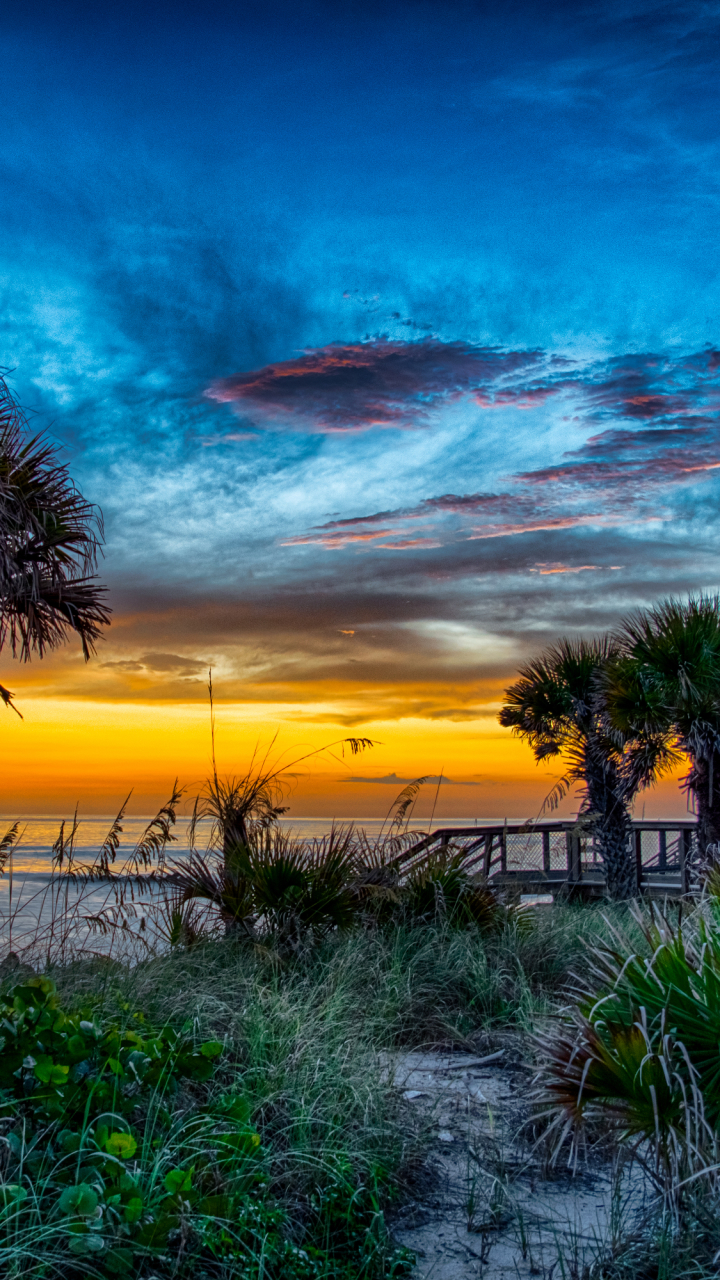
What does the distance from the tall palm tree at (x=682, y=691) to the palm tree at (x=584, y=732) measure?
2010 mm

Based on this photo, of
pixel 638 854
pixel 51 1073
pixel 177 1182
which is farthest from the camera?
pixel 638 854

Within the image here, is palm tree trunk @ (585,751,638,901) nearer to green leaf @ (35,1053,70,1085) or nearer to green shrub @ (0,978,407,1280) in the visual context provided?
green shrub @ (0,978,407,1280)

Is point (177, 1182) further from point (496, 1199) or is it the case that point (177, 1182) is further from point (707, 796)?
point (707, 796)

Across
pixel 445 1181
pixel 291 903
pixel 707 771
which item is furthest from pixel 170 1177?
pixel 707 771

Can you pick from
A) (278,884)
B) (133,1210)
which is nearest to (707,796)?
(278,884)

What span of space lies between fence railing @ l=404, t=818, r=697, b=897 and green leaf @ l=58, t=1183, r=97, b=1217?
1407 centimetres

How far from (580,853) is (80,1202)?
1982cm

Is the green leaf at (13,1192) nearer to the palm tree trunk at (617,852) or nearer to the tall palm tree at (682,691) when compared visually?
the tall palm tree at (682,691)

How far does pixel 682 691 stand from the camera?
1420cm

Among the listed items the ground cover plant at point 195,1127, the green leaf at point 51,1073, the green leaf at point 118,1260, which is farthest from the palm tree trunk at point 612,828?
the green leaf at point 118,1260

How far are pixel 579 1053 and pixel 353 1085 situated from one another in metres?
1.71

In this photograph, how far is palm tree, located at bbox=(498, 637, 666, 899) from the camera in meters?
18.3

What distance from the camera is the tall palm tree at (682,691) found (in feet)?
46.2

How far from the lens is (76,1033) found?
389 centimetres
